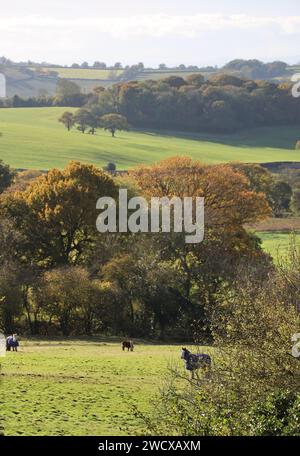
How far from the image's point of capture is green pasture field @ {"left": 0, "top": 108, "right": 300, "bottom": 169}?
440ft

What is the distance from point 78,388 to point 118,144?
124024mm

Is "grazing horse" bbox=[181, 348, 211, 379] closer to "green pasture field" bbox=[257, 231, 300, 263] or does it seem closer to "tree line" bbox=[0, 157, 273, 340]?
"tree line" bbox=[0, 157, 273, 340]

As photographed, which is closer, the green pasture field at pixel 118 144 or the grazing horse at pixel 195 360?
the grazing horse at pixel 195 360

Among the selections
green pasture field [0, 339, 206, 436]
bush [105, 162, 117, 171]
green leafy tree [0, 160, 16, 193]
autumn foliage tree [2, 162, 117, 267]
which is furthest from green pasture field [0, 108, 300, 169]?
green pasture field [0, 339, 206, 436]

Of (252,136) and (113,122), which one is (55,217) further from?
(252,136)

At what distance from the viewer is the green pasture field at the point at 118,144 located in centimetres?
13425

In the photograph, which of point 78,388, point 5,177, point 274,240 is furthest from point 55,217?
point 274,240

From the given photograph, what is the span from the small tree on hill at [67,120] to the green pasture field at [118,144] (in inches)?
54.3

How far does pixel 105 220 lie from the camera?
56.5 meters

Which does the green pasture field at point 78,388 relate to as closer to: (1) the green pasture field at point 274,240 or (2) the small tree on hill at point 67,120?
(1) the green pasture field at point 274,240

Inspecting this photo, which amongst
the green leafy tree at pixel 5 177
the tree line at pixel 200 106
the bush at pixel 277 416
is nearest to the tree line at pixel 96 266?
the green leafy tree at pixel 5 177

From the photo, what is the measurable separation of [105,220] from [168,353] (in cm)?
1921

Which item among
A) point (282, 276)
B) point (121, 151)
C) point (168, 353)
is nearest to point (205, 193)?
point (168, 353)
